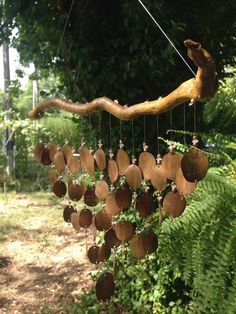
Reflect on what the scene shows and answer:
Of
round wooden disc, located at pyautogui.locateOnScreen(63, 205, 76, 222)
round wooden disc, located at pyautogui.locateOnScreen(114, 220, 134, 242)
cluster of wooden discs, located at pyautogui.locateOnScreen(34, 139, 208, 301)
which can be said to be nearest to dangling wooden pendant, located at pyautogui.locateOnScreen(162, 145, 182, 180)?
cluster of wooden discs, located at pyautogui.locateOnScreen(34, 139, 208, 301)

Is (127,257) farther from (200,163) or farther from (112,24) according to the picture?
(200,163)

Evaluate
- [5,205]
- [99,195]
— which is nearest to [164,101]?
[99,195]

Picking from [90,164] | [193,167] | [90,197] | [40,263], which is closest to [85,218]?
[90,197]

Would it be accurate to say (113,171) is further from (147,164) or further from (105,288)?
(105,288)

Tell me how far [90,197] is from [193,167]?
0.50 m

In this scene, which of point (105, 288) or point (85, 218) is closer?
point (105, 288)

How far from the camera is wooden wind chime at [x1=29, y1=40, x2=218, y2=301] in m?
0.91

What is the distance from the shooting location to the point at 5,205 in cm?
713

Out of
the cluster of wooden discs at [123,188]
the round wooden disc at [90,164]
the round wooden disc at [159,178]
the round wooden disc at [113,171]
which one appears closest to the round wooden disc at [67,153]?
the cluster of wooden discs at [123,188]

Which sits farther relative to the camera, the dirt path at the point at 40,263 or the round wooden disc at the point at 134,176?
the dirt path at the point at 40,263

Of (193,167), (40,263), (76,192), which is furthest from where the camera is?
(40,263)

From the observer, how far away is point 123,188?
1156mm

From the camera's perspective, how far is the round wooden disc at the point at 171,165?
984mm

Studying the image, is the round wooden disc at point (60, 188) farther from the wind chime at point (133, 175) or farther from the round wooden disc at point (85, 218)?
the round wooden disc at point (85, 218)
